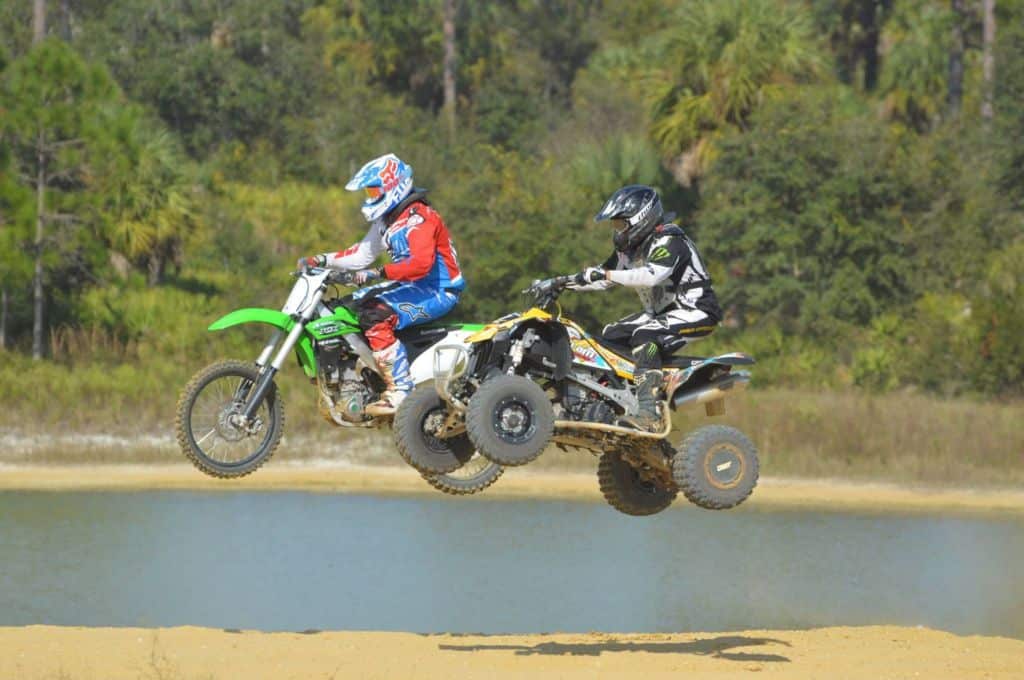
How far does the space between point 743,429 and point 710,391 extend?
15989mm

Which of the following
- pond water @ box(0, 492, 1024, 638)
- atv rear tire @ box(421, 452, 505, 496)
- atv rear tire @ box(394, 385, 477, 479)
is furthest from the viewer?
pond water @ box(0, 492, 1024, 638)

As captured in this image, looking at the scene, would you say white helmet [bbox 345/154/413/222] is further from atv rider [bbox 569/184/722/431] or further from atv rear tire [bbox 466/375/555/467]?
atv rear tire [bbox 466/375/555/467]

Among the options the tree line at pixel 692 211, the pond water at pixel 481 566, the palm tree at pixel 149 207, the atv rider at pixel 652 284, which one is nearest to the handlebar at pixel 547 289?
the atv rider at pixel 652 284

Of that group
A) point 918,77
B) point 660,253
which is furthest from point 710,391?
point 918,77

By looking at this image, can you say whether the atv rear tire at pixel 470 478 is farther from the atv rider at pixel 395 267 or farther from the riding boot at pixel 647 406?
the riding boot at pixel 647 406

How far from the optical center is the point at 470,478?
Answer: 51.0 ft

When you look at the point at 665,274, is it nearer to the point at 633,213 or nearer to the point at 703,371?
the point at 633,213

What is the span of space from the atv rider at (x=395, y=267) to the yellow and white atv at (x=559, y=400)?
604mm

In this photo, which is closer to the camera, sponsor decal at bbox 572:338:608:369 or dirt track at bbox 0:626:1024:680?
sponsor decal at bbox 572:338:608:369

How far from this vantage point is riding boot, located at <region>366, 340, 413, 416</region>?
14.6 m

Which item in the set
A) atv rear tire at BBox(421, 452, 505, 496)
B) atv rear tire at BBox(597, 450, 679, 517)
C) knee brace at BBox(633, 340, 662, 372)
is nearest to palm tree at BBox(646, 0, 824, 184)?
atv rear tire at BBox(597, 450, 679, 517)

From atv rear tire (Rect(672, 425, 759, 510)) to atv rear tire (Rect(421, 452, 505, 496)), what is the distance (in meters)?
1.64

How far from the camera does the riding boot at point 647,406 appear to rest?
1419cm

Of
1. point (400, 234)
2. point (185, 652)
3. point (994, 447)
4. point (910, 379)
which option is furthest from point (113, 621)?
point (910, 379)
